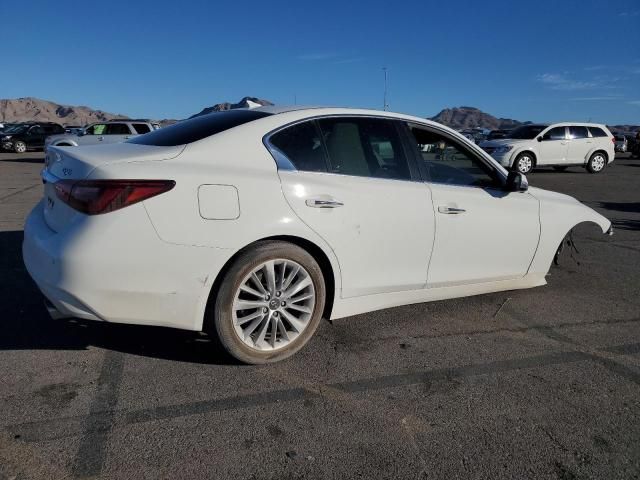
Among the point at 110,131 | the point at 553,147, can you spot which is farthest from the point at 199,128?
the point at 553,147

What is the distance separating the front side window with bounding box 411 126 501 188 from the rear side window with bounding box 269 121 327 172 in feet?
2.83

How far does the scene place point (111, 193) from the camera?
2.76 m

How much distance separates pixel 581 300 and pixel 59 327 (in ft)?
14.4

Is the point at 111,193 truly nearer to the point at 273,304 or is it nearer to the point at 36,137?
the point at 273,304

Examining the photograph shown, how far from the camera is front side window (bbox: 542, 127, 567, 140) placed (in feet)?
62.3

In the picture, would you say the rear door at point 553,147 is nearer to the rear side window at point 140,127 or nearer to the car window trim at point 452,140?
the rear side window at point 140,127

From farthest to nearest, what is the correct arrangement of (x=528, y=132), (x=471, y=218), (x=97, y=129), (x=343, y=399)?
(x=97, y=129)
(x=528, y=132)
(x=471, y=218)
(x=343, y=399)

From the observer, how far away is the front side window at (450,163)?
12.8ft

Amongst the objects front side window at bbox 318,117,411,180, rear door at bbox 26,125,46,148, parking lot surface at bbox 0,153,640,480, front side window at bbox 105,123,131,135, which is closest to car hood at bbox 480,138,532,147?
front side window at bbox 105,123,131,135

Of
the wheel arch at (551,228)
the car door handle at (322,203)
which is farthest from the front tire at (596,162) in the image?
the car door handle at (322,203)

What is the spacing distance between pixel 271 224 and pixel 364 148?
Result: 104 centimetres

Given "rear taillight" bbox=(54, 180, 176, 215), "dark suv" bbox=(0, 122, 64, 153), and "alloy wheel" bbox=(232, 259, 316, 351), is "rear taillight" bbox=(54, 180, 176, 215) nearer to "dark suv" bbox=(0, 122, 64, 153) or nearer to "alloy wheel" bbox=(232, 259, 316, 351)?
"alloy wheel" bbox=(232, 259, 316, 351)

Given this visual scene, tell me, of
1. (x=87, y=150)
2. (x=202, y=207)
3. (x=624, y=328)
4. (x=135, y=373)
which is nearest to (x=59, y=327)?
(x=135, y=373)

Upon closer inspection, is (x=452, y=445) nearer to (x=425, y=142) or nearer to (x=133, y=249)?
(x=133, y=249)
